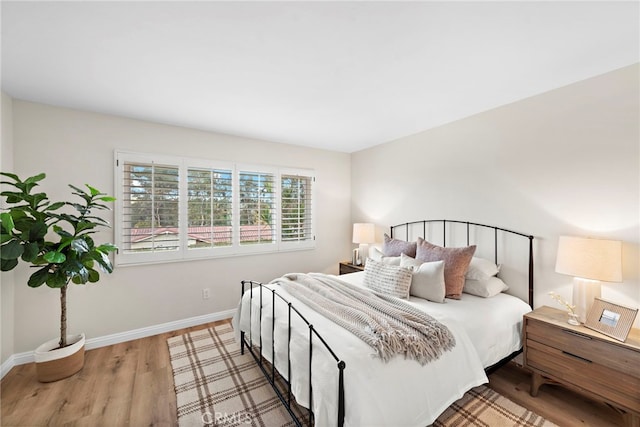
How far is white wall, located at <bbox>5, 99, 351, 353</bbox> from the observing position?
8.11 ft

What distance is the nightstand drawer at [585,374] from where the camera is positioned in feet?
5.19

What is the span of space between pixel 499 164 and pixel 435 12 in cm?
180

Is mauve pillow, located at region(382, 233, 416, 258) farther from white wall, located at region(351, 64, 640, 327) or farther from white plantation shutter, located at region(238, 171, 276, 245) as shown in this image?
white plantation shutter, located at region(238, 171, 276, 245)

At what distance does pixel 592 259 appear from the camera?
1.82 m

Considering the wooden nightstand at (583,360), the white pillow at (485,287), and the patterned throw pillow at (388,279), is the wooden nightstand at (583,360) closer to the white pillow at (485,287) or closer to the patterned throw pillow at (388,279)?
the white pillow at (485,287)

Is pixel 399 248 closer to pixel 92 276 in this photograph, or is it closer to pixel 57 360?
pixel 92 276

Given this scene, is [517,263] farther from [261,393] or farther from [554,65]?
[261,393]

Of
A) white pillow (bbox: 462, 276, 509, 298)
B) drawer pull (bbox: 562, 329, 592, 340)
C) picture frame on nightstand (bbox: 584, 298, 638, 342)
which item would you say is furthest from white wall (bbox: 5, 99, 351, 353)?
picture frame on nightstand (bbox: 584, 298, 638, 342)

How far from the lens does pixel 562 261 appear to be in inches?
77.2

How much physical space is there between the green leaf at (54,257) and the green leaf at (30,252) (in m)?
0.06

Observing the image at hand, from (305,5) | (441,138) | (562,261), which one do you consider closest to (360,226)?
(441,138)

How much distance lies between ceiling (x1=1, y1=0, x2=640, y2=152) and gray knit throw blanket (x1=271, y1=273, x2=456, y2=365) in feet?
5.79

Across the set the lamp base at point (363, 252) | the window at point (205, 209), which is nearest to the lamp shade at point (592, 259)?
the lamp base at point (363, 252)

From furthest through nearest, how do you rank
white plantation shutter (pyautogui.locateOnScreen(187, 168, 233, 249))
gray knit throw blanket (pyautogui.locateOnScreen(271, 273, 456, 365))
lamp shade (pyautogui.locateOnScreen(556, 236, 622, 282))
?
1. white plantation shutter (pyautogui.locateOnScreen(187, 168, 233, 249))
2. lamp shade (pyautogui.locateOnScreen(556, 236, 622, 282))
3. gray knit throw blanket (pyautogui.locateOnScreen(271, 273, 456, 365))
